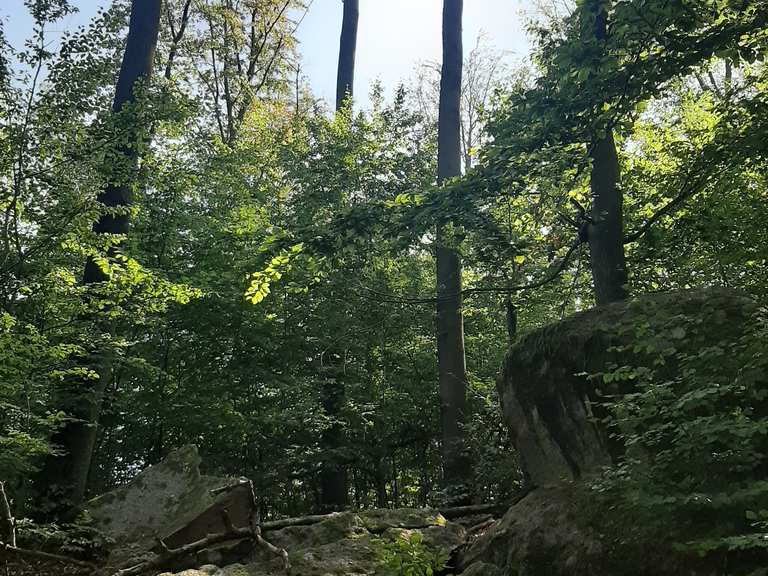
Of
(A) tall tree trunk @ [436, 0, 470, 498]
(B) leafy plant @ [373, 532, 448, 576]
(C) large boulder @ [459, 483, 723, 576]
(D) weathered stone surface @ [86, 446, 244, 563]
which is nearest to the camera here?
(C) large boulder @ [459, 483, 723, 576]

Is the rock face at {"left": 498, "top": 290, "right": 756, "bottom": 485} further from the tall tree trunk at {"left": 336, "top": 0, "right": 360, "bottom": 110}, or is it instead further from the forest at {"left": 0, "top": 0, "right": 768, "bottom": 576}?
the tall tree trunk at {"left": 336, "top": 0, "right": 360, "bottom": 110}

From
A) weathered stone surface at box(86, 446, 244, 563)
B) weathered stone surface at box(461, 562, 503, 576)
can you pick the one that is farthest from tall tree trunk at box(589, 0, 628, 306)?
weathered stone surface at box(86, 446, 244, 563)

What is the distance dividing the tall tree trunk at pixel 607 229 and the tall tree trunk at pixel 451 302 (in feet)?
8.38

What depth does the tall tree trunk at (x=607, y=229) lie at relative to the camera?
6730mm

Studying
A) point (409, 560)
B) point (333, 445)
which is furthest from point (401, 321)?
point (409, 560)

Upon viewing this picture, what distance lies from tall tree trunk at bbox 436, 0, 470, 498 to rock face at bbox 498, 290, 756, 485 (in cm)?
349

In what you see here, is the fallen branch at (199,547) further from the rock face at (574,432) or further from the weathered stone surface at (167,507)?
the rock face at (574,432)

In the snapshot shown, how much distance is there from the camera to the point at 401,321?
12352 mm

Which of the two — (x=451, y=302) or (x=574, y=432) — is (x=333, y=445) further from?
(x=574, y=432)

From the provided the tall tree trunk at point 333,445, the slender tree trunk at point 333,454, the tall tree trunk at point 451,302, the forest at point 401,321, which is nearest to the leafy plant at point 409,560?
the forest at point 401,321

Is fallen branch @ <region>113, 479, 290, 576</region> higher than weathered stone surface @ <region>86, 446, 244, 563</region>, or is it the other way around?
weathered stone surface @ <region>86, 446, 244, 563</region>

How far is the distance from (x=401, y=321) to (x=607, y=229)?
19.7 ft

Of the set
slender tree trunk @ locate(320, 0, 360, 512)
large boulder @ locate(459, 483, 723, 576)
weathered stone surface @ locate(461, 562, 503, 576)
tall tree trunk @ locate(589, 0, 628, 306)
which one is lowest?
weathered stone surface @ locate(461, 562, 503, 576)

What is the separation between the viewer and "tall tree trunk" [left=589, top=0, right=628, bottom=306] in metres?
6.73
